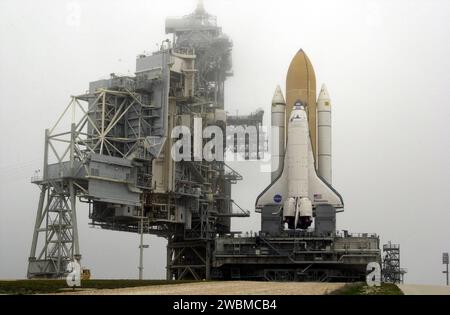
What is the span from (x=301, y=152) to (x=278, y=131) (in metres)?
6.10

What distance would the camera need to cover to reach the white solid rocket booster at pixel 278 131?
78.3 m

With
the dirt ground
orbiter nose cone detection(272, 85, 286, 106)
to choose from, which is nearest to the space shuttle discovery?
orbiter nose cone detection(272, 85, 286, 106)

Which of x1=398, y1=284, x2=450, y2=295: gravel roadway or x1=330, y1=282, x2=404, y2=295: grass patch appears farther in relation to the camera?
x1=398, y1=284, x2=450, y2=295: gravel roadway

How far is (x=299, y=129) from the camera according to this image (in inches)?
2899

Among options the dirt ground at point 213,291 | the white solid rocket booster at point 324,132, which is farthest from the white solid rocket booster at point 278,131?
the dirt ground at point 213,291

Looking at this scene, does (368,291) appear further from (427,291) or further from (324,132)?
(324,132)

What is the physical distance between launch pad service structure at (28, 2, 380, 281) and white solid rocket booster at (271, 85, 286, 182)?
0.40ft

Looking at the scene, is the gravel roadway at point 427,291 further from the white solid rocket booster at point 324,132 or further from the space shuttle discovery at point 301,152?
the white solid rocket booster at point 324,132

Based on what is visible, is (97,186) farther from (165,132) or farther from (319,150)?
(319,150)

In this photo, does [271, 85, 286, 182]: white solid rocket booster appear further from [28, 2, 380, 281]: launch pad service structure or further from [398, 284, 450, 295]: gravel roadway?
[398, 284, 450, 295]: gravel roadway

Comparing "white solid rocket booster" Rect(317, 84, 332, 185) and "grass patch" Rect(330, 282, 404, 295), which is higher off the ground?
"white solid rocket booster" Rect(317, 84, 332, 185)

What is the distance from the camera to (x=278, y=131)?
7894cm

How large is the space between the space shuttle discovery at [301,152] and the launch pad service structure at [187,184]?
102mm

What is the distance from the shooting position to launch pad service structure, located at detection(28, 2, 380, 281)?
234 feet
